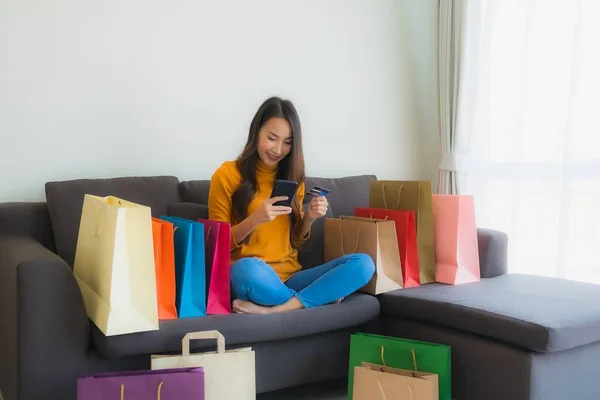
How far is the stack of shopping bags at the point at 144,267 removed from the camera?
1663 millimetres

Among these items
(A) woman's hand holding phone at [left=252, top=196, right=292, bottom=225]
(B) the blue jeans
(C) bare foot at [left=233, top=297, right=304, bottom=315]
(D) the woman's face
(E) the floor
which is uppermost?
(D) the woman's face

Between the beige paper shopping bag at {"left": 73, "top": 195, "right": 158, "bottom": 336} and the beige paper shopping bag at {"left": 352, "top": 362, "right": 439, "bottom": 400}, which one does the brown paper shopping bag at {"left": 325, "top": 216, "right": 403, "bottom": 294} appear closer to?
the beige paper shopping bag at {"left": 352, "top": 362, "right": 439, "bottom": 400}

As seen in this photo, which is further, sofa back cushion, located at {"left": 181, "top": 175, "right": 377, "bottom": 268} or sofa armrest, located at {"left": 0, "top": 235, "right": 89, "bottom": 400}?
sofa back cushion, located at {"left": 181, "top": 175, "right": 377, "bottom": 268}

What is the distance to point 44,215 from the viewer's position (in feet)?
7.48

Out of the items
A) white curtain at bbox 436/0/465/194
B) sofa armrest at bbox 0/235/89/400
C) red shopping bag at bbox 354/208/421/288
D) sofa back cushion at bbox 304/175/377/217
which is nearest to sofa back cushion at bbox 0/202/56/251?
sofa armrest at bbox 0/235/89/400

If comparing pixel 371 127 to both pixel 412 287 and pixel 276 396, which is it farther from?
pixel 276 396

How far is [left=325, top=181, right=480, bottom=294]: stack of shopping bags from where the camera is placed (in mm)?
2275

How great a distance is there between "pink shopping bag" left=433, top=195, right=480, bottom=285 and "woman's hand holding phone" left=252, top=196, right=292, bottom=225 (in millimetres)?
712

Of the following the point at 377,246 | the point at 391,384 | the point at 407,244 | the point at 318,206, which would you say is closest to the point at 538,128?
the point at 407,244

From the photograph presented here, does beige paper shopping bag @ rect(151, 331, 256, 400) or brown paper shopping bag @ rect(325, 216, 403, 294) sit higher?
brown paper shopping bag @ rect(325, 216, 403, 294)

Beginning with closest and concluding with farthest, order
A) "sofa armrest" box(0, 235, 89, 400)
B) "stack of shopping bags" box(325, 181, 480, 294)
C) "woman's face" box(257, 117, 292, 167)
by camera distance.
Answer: "sofa armrest" box(0, 235, 89, 400)
"woman's face" box(257, 117, 292, 167)
"stack of shopping bags" box(325, 181, 480, 294)

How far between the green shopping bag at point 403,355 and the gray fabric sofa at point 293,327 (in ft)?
0.41

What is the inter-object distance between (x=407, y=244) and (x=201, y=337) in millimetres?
951

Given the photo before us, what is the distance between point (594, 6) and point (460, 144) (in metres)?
0.91
